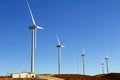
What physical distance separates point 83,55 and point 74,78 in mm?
35924

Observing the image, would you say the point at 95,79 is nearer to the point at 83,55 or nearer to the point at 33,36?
the point at 33,36

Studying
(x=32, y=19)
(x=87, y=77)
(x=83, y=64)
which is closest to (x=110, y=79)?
(x=87, y=77)

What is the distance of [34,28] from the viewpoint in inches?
3029

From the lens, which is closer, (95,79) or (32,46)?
(32,46)

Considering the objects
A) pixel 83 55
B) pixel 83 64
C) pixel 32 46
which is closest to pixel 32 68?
pixel 32 46

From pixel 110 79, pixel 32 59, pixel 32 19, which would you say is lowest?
pixel 110 79

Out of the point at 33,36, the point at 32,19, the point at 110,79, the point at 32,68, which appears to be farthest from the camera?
the point at 110,79

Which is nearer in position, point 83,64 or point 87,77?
point 87,77

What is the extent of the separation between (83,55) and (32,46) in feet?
157

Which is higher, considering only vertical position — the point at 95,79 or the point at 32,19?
the point at 32,19

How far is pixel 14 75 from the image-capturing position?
277ft

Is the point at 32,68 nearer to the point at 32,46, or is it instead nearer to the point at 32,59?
the point at 32,59

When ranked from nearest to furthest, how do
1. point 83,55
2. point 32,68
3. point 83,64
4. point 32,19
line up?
1. point 32,68
2. point 32,19
3. point 83,64
4. point 83,55

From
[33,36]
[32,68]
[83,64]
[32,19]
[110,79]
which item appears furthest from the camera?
[83,64]
